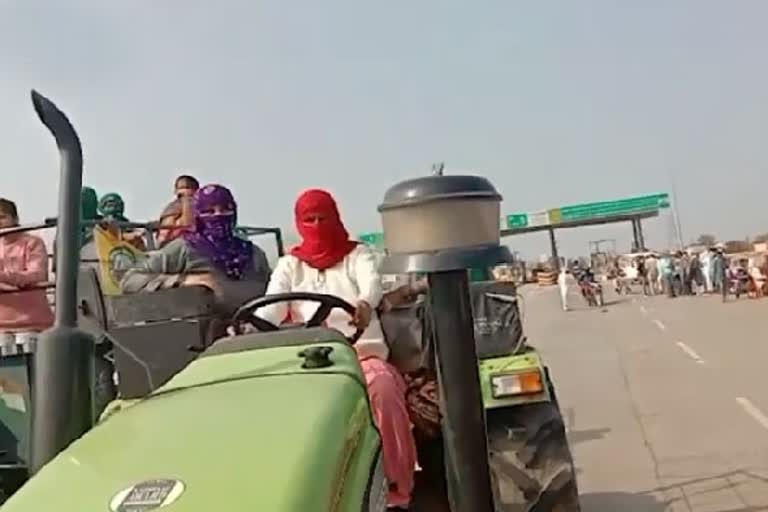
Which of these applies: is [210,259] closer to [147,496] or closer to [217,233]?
[217,233]

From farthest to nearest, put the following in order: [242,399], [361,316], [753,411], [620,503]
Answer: [753,411] → [620,503] → [361,316] → [242,399]

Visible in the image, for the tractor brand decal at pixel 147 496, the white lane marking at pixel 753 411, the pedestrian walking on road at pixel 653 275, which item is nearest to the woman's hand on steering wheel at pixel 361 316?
the tractor brand decal at pixel 147 496

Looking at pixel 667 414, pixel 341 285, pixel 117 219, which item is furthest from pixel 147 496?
pixel 667 414

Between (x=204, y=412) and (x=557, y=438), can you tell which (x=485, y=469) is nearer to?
(x=204, y=412)

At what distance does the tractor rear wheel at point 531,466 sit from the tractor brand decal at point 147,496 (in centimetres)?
299

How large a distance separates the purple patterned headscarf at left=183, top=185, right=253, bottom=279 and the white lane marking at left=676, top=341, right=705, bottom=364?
10.7m

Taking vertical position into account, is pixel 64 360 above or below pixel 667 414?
above

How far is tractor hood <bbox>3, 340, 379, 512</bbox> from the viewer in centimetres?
192

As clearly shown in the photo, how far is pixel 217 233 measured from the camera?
469 cm

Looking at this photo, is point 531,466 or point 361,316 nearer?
point 361,316

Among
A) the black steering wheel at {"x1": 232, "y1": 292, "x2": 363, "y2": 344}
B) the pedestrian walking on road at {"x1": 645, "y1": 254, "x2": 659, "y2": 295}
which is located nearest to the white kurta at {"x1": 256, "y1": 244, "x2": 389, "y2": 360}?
the black steering wheel at {"x1": 232, "y1": 292, "x2": 363, "y2": 344}

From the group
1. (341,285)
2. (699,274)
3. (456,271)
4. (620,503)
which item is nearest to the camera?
(456,271)

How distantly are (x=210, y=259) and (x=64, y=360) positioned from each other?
221 centimetres

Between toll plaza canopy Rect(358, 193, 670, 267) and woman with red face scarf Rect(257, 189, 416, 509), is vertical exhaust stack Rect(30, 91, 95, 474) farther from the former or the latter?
toll plaza canopy Rect(358, 193, 670, 267)
